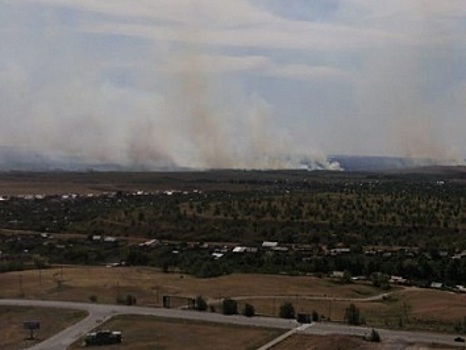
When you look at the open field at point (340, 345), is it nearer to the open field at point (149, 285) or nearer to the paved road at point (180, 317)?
the paved road at point (180, 317)

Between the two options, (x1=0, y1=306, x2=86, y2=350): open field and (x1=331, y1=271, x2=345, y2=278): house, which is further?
(x1=331, y1=271, x2=345, y2=278): house

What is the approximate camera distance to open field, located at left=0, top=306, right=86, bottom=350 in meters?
52.1

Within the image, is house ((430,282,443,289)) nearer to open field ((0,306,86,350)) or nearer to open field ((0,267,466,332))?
open field ((0,267,466,332))

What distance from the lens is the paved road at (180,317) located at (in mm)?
51062

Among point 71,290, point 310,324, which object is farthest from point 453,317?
point 71,290

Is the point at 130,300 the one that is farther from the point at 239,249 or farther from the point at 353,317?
the point at 239,249

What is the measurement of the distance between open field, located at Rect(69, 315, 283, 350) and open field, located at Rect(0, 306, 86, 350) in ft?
9.52

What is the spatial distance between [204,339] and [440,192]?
120 m

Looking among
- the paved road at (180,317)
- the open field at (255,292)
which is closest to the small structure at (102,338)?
the paved road at (180,317)

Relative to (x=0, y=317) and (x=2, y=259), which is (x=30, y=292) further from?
(x=2, y=259)

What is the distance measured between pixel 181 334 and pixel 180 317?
4893mm

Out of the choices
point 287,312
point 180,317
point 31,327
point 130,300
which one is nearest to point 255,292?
point 130,300

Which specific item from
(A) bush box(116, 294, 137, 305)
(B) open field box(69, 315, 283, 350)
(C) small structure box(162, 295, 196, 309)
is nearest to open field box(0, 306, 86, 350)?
(B) open field box(69, 315, 283, 350)

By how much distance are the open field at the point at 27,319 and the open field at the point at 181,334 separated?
9.52 ft
